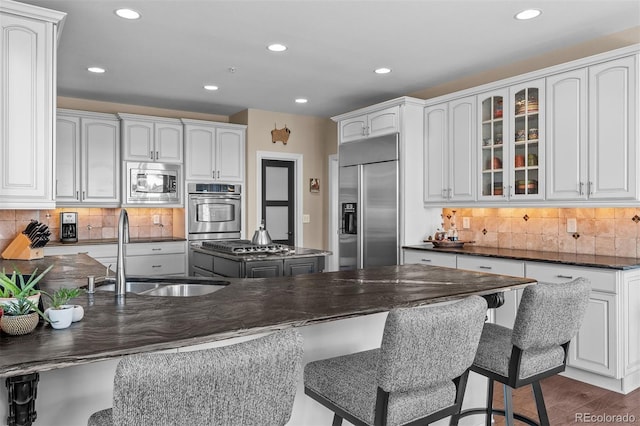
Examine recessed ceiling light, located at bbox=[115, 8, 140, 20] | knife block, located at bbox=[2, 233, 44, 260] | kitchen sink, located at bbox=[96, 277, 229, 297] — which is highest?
recessed ceiling light, located at bbox=[115, 8, 140, 20]

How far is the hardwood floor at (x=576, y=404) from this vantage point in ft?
8.91

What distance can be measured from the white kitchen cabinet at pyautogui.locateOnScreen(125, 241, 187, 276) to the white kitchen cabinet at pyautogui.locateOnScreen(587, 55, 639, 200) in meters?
4.33

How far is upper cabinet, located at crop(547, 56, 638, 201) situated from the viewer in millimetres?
3238

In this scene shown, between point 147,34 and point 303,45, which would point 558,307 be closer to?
point 303,45

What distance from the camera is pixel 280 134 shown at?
6.28 meters

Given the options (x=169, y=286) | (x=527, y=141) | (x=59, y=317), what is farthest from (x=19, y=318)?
(x=527, y=141)

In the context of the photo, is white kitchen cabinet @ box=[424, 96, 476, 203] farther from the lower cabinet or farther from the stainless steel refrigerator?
the lower cabinet

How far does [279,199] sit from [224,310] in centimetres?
485

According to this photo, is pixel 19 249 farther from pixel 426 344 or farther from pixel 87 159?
pixel 426 344

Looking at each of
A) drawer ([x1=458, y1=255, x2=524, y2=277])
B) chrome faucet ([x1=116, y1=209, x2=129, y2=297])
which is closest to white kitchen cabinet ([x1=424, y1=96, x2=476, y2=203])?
drawer ([x1=458, y1=255, x2=524, y2=277])

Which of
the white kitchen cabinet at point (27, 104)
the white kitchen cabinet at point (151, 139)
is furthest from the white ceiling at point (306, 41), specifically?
the white kitchen cabinet at point (151, 139)

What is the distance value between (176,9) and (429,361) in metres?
2.78

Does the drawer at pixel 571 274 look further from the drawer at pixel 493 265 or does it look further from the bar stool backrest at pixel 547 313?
the bar stool backrest at pixel 547 313

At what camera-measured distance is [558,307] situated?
174 centimetres
